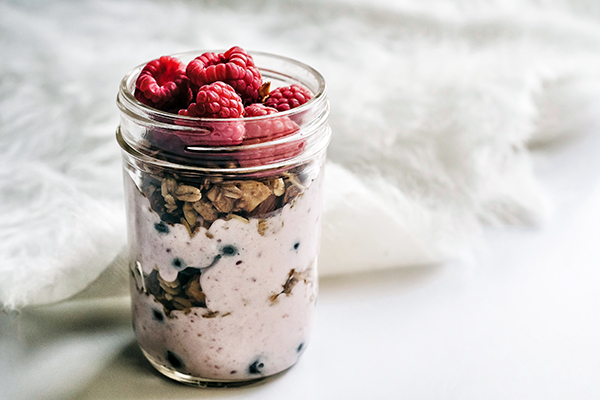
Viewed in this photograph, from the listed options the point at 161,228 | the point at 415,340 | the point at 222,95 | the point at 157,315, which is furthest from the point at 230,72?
the point at 415,340

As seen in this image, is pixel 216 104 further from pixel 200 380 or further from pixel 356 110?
pixel 356 110

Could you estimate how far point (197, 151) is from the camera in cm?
62

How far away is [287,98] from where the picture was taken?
0.69 metres

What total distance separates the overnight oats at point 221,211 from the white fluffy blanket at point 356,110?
0.23 metres

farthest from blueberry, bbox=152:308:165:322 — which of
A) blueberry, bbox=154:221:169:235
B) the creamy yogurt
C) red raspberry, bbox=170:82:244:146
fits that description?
red raspberry, bbox=170:82:244:146

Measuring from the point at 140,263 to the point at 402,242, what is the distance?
0.44m

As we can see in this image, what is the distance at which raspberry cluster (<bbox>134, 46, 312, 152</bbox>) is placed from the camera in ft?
2.02

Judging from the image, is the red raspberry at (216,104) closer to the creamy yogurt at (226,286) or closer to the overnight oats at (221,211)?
the overnight oats at (221,211)

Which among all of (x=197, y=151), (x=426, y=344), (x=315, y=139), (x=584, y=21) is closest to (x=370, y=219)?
(x=426, y=344)

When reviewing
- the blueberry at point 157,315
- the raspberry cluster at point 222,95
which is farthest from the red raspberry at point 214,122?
the blueberry at point 157,315

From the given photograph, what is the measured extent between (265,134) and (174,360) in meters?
0.30

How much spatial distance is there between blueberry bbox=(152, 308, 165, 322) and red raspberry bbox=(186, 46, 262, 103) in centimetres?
26

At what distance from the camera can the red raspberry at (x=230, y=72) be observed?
66 centimetres

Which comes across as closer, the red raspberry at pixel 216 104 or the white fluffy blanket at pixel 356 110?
the red raspberry at pixel 216 104
